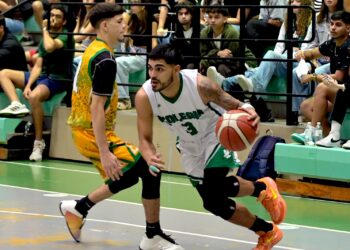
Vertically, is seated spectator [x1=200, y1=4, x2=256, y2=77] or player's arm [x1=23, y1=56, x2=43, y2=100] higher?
seated spectator [x1=200, y1=4, x2=256, y2=77]

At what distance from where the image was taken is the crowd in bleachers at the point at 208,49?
11.5 meters

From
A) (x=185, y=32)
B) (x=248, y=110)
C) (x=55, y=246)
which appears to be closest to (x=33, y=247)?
(x=55, y=246)

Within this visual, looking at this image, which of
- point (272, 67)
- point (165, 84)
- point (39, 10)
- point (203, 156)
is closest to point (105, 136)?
point (165, 84)

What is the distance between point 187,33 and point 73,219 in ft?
18.5

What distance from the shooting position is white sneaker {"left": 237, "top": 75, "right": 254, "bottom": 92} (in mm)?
11984

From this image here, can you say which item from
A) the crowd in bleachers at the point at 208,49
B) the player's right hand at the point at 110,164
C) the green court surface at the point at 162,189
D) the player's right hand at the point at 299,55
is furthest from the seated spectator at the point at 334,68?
the player's right hand at the point at 110,164

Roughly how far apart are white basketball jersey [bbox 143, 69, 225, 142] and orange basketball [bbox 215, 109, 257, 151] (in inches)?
11.2

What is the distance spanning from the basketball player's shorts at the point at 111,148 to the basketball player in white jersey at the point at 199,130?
13.8 inches

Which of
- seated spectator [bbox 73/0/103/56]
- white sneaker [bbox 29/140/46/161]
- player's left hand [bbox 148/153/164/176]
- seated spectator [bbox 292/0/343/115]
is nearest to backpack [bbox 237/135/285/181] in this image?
seated spectator [bbox 292/0/343/115]

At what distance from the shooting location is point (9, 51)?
1398 cm

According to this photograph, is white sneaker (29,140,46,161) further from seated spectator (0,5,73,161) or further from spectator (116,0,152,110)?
spectator (116,0,152,110)

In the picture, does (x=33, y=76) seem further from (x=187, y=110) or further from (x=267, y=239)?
(x=267, y=239)

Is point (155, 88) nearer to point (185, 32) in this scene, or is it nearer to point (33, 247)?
point (33, 247)

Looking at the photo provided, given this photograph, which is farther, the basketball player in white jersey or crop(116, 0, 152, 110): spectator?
crop(116, 0, 152, 110): spectator
